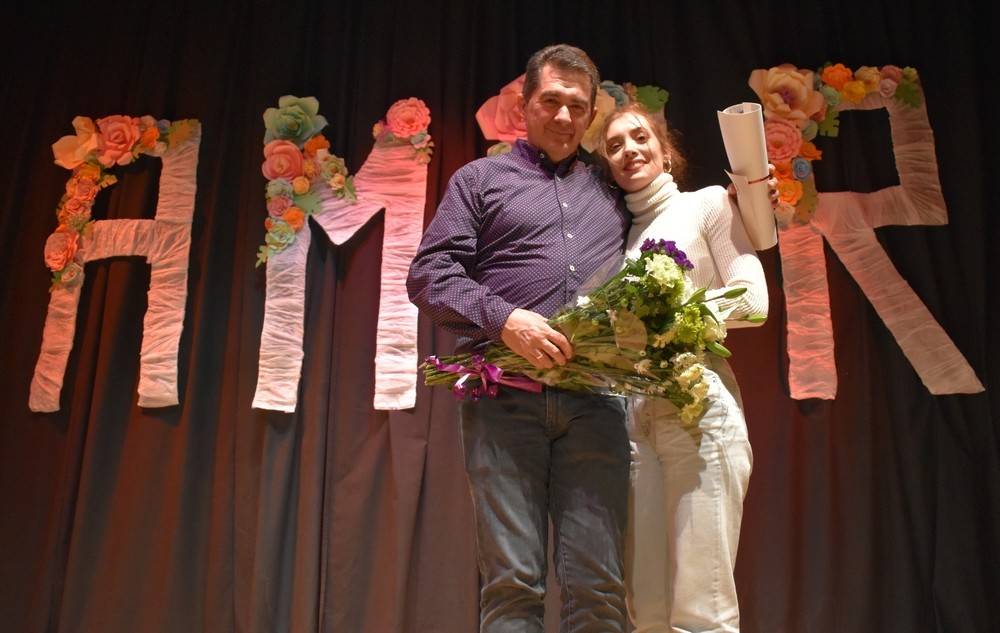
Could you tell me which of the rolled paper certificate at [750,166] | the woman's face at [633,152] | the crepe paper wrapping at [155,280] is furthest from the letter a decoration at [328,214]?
the rolled paper certificate at [750,166]

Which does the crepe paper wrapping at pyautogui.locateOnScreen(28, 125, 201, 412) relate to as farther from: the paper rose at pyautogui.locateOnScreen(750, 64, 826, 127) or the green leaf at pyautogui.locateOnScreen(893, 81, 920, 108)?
the green leaf at pyautogui.locateOnScreen(893, 81, 920, 108)

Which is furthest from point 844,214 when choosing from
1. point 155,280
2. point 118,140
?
point 118,140

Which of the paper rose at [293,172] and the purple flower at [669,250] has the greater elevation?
the paper rose at [293,172]

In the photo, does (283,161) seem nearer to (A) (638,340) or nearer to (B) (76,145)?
(B) (76,145)

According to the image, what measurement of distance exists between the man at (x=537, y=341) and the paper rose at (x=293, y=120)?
1416mm

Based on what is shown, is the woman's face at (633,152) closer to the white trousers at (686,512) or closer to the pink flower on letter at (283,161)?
the white trousers at (686,512)

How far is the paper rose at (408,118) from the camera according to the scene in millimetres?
3184

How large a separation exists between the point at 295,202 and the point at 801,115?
6.47ft

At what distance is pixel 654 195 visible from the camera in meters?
2.02

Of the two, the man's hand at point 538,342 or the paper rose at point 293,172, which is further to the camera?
the paper rose at point 293,172

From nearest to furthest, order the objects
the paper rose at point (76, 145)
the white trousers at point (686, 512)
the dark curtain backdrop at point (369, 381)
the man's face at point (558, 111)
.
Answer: the white trousers at point (686, 512)
the man's face at point (558, 111)
the dark curtain backdrop at point (369, 381)
the paper rose at point (76, 145)

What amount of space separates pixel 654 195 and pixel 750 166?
10.5 inches

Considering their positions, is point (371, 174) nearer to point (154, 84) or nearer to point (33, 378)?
point (154, 84)

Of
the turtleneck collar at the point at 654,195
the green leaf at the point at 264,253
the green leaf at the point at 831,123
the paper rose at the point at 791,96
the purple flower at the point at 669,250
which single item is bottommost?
the purple flower at the point at 669,250
